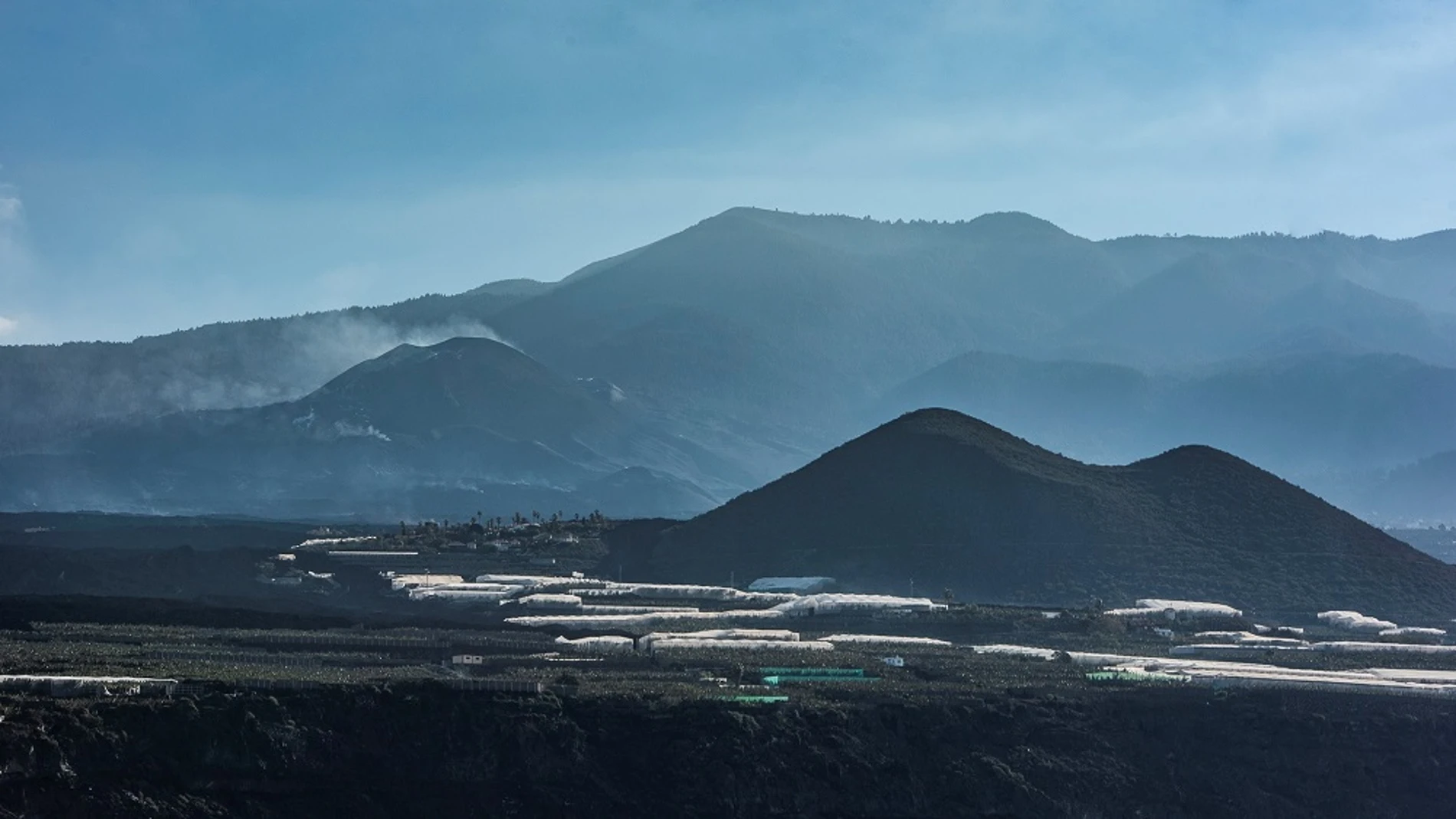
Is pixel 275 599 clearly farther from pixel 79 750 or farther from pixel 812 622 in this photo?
pixel 79 750

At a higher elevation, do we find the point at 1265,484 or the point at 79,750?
the point at 1265,484

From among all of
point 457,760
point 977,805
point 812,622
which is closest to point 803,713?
point 977,805

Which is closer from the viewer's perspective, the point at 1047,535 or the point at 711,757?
the point at 711,757

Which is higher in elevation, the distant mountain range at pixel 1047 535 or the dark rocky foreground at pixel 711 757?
the distant mountain range at pixel 1047 535

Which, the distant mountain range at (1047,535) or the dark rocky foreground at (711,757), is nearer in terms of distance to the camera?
the dark rocky foreground at (711,757)
